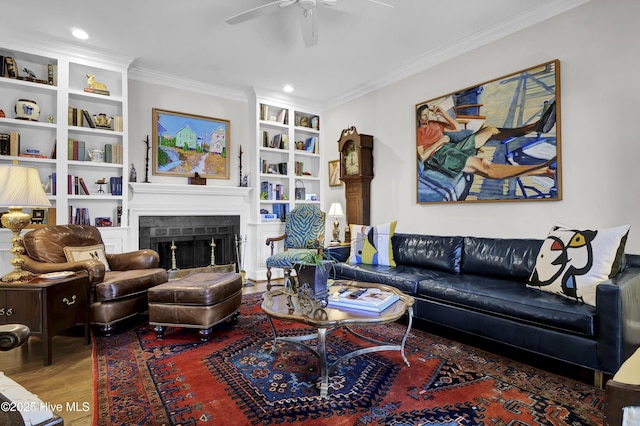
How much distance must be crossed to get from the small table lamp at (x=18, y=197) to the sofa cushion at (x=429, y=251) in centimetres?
319

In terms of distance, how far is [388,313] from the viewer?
188 centimetres

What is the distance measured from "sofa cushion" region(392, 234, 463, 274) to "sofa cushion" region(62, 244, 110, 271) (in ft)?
9.36

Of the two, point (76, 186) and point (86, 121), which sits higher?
point (86, 121)

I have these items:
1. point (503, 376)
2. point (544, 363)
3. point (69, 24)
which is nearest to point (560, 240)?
point (544, 363)

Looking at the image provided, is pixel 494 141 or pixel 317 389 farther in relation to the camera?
pixel 494 141

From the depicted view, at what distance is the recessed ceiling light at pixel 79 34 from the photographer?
3346mm

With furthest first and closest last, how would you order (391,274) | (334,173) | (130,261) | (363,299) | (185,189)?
(334,173) → (185,189) → (130,261) → (391,274) → (363,299)

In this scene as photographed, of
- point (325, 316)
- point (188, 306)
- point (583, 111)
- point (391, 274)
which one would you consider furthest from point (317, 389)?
point (583, 111)

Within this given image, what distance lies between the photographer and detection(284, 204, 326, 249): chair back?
481cm

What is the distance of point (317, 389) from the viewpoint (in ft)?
6.04

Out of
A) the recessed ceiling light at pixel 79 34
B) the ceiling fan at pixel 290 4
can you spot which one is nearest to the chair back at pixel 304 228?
the ceiling fan at pixel 290 4

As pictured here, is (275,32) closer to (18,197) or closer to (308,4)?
(308,4)

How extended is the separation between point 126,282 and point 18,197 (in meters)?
0.96

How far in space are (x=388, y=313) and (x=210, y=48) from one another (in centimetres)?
346
